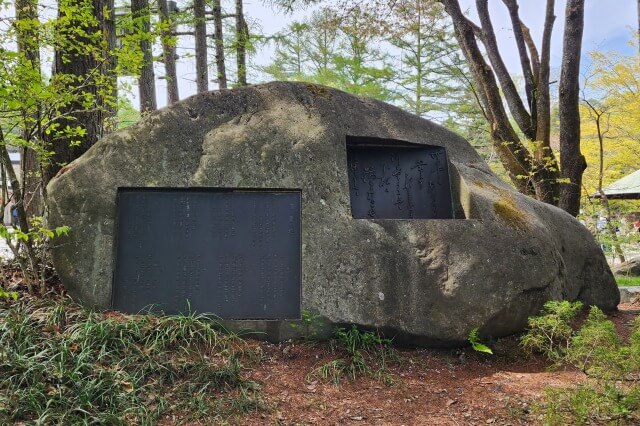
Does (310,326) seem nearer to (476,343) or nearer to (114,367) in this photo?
(476,343)

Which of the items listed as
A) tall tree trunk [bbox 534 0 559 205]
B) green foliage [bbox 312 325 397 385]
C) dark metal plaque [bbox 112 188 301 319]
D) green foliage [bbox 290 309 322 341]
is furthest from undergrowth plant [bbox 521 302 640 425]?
tall tree trunk [bbox 534 0 559 205]

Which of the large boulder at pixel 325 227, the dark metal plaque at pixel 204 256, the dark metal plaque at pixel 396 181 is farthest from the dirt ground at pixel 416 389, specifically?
the dark metal plaque at pixel 396 181

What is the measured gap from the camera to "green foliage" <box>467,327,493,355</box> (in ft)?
14.2

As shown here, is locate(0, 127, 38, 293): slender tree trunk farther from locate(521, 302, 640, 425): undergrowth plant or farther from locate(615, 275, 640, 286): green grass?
locate(615, 275, 640, 286): green grass

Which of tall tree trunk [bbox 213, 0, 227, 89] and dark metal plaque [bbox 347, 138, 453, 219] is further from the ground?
tall tree trunk [bbox 213, 0, 227, 89]

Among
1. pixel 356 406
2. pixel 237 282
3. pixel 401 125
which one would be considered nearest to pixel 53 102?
pixel 237 282

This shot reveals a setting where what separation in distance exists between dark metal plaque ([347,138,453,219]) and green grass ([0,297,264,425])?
2151mm

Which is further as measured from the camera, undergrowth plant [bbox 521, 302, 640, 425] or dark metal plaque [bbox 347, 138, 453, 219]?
dark metal plaque [bbox 347, 138, 453, 219]

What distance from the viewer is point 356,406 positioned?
3643 millimetres

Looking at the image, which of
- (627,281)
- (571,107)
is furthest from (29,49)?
(627,281)

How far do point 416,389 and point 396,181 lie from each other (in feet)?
7.76

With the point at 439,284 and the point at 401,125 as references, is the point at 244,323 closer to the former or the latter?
the point at 439,284

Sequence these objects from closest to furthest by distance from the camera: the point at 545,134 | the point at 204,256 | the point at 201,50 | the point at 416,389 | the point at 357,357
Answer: the point at 416,389, the point at 357,357, the point at 204,256, the point at 545,134, the point at 201,50

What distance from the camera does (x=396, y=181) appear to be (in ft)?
17.6
